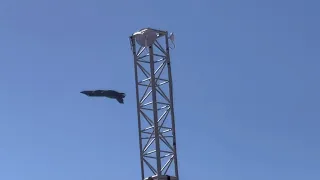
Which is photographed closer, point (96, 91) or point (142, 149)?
point (142, 149)

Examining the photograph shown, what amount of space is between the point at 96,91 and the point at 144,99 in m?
12.0

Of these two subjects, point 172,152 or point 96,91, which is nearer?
point 172,152

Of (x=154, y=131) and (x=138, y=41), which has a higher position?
(x=138, y=41)

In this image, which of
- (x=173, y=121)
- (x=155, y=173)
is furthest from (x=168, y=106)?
(x=155, y=173)

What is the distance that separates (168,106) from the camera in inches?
4269

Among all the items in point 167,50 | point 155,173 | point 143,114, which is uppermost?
point 167,50

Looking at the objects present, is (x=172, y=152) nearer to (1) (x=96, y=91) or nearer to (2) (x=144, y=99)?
(2) (x=144, y=99)

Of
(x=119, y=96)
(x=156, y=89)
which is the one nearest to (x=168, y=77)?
(x=156, y=89)

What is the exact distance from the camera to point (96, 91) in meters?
119

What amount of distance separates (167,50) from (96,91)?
1377 cm

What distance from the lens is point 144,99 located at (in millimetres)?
108812

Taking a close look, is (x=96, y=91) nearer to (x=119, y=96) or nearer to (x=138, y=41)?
(x=119, y=96)

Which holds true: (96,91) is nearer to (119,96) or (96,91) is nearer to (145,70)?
(119,96)

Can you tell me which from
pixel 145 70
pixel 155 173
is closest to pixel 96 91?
pixel 145 70
